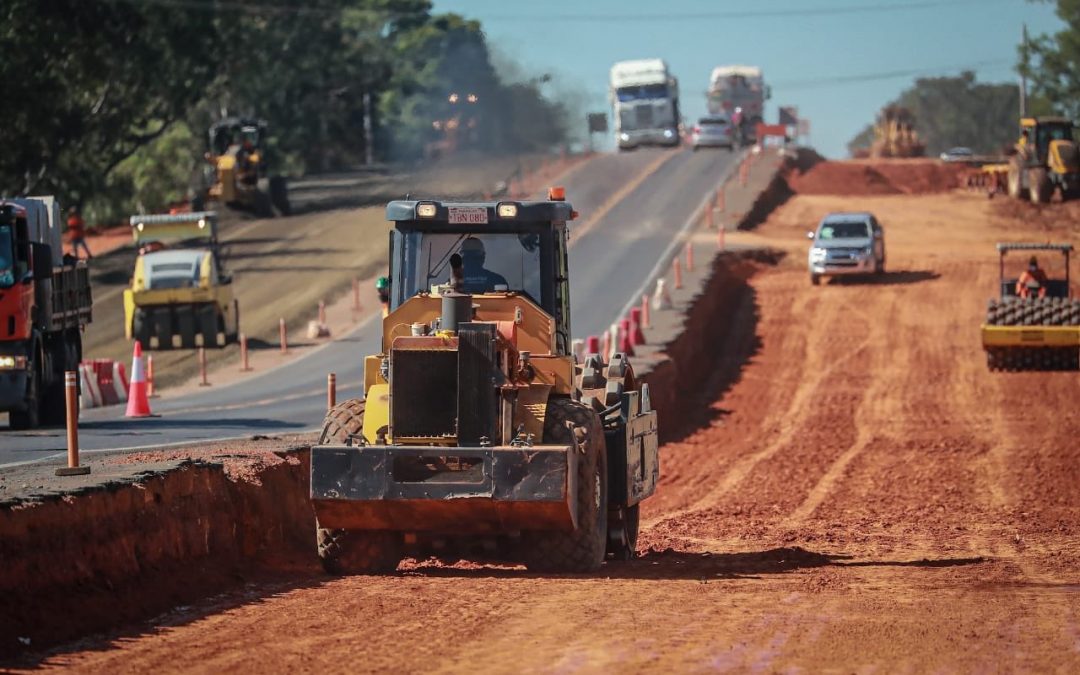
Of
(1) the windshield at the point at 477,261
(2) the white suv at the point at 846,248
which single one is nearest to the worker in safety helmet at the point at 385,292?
(1) the windshield at the point at 477,261

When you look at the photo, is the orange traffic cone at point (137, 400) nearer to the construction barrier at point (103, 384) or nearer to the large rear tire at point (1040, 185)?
the construction barrier at point (103, 384)

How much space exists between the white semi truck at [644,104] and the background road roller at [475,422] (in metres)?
64.7

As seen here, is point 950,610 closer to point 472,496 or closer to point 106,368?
point 472,496

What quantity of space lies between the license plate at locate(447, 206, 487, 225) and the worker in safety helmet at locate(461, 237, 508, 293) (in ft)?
0.77

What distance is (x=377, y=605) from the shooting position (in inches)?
457

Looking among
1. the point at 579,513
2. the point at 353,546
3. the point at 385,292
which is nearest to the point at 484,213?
the point at 385,292

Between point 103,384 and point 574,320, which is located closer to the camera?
point 103,384

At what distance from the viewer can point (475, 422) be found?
42.3 feet

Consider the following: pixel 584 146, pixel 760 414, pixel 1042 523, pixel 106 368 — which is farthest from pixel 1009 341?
pixel 584 146

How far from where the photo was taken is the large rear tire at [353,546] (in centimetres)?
1354

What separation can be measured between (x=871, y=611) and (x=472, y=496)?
305 cm

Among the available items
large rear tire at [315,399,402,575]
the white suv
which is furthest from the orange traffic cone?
the white suv

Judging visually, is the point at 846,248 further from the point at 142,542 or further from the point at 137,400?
the point at 142,542

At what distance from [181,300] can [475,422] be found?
27.4 meters
